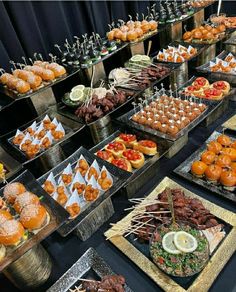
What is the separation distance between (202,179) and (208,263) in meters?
0.73

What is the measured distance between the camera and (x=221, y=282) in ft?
5.39

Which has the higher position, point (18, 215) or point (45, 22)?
point (45, 22)

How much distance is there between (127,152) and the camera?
2.44 m

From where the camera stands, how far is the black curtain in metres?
3.21

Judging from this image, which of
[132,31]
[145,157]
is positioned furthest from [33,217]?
[132,31]

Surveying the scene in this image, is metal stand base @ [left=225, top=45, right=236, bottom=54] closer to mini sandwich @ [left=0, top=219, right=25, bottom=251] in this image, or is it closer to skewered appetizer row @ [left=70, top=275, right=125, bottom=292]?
skewered appetizer row @ [left=70, top=275, right=125, bottom=292]

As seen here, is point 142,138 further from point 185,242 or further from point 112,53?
point 112,53

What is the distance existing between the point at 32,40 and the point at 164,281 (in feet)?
Answer: 10.2

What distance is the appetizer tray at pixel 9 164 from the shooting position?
2.31 m

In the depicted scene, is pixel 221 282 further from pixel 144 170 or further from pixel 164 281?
pixel 144 170

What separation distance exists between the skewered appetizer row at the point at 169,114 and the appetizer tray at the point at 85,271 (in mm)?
1265

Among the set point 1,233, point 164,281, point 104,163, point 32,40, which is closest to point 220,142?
point 104,163

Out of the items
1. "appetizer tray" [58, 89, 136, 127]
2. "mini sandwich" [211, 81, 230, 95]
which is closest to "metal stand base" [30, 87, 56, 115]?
"appetizer tray" [58, 89, 136, 127]

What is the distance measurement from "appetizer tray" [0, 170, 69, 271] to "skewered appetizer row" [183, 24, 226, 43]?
3253 millimetres
